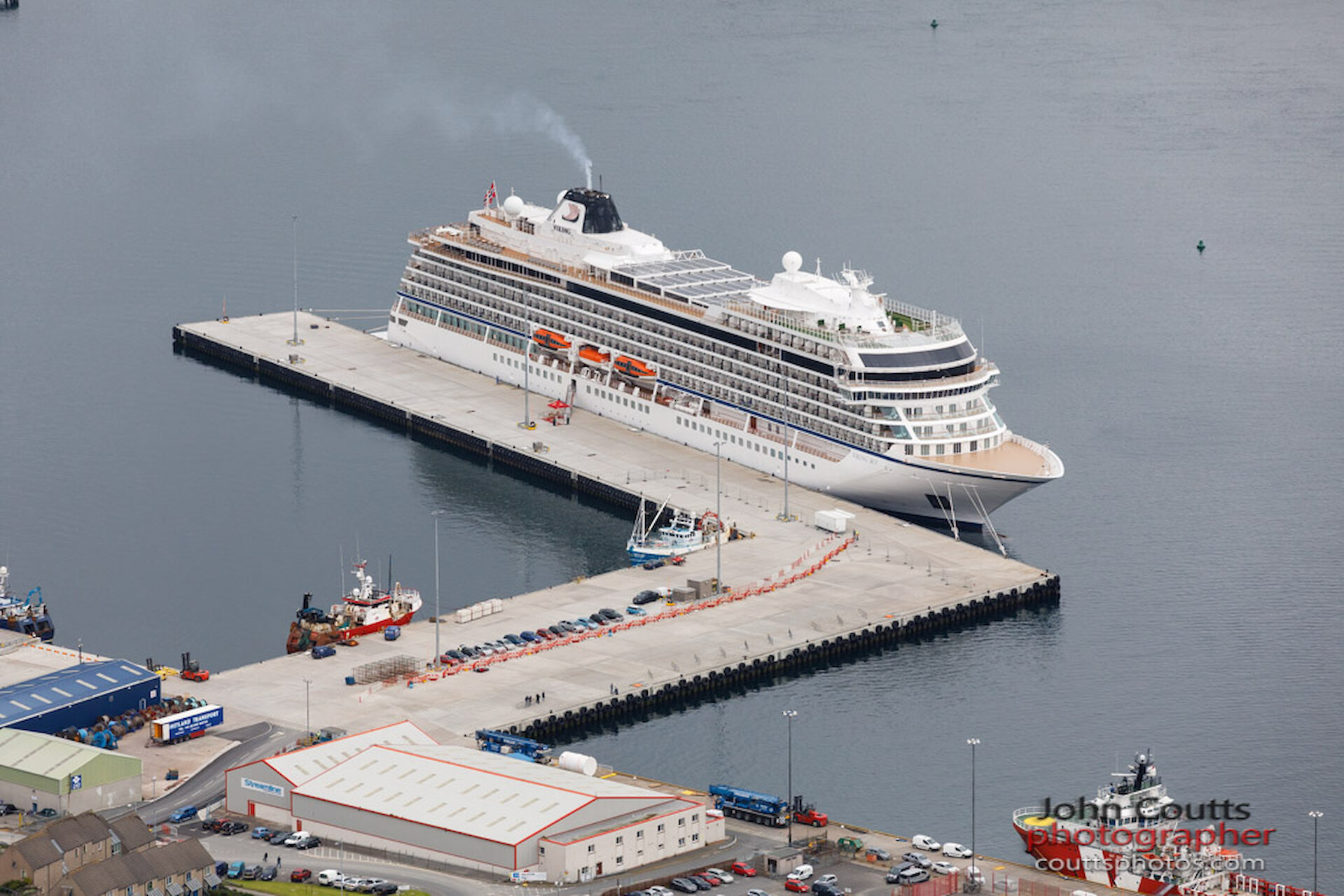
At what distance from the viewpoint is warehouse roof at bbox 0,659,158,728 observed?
427ft

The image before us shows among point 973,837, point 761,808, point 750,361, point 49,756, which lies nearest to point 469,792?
point 761,808

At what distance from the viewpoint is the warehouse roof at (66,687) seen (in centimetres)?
13012

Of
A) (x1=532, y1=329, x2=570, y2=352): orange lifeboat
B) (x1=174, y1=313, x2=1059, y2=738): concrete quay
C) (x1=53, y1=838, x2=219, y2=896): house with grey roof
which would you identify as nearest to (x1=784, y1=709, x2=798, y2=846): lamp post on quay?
(x1=174, y1=313, x2=1059, y2=738): concrete quay

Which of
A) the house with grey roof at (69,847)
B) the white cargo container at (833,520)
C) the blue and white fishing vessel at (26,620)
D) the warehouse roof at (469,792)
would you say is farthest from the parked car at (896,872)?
the blue and white fishing vessel at (26,620)

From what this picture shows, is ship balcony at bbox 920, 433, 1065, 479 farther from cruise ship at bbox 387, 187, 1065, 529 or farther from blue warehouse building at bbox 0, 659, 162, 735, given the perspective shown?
blue warehouse building at bbox 0, 659, 162, 735

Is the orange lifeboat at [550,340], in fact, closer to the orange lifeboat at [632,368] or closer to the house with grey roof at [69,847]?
the orange lifeboat at [632,368]

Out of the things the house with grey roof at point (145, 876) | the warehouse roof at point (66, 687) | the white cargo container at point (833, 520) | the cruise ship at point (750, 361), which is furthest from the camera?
the cruise ship at point (750, 361)

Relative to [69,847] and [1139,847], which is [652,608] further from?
[69,847]

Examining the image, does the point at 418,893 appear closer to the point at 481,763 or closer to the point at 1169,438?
the point at 481,763

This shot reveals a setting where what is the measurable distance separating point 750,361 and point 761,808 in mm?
60307

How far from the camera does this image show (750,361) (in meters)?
177

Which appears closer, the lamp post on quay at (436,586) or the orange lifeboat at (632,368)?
the lamp post on quay at (436,586)

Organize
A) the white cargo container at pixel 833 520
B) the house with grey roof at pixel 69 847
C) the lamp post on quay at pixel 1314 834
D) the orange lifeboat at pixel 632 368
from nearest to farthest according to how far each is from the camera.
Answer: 1. the house with grey roof at pixel 69 847
2. the lamp post on quay at pixel 1314 834
3. the white cargo container at pixel 833 520
4. the orange lifeboat at pixel 632 368

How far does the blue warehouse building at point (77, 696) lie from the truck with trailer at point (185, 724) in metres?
2.68
